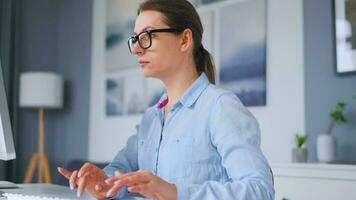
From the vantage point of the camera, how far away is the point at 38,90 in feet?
13.7

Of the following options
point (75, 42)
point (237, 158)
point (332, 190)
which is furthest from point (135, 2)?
point (237, 158)

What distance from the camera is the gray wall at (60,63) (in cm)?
470

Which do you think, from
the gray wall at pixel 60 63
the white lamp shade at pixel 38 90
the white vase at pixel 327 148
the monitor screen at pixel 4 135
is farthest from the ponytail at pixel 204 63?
the gray wall at pixel 60 63

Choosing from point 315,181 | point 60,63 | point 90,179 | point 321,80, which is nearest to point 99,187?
point 90,179

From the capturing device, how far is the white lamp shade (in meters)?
4.18

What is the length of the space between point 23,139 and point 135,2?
1.88 metres

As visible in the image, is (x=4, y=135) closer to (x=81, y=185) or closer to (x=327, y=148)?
(x=81, y=185)

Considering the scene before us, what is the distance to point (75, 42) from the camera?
15.9 feet

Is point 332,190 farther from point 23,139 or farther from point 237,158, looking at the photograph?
point 23,139

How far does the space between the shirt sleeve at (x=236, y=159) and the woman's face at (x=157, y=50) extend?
0.66ft

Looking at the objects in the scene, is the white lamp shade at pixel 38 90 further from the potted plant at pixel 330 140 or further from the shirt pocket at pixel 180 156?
the shirt pocket at pixel 180 156

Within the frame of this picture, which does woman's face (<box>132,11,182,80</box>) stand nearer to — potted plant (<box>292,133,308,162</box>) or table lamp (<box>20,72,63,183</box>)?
potted plant (<box>292,133,308,162</box>)

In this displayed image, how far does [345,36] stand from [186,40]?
5.72 feet

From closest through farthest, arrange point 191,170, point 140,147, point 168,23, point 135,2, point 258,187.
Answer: point 258,187, point 191,170, point 168,23, point 140,147, point 135,2
